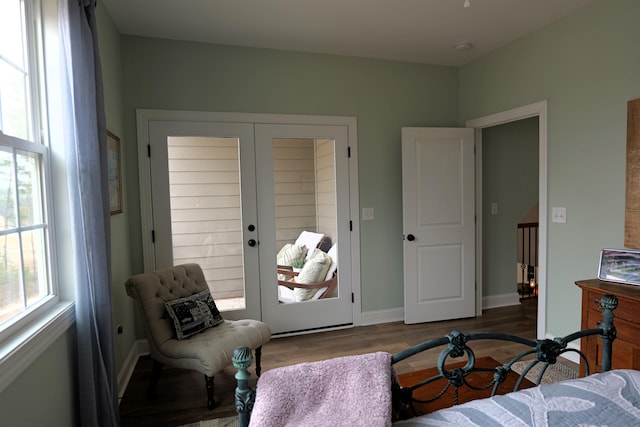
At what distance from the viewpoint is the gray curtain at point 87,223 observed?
1726mm

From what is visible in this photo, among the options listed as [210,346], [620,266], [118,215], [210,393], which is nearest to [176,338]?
[210,346]

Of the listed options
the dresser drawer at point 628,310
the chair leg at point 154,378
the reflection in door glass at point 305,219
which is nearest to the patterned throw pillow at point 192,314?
the chair leg at point 154,378

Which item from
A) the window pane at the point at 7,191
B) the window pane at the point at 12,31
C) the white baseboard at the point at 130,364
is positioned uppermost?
the window pane at the point at 12,31

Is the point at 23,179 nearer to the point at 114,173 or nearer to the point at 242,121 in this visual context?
the point at 114,173

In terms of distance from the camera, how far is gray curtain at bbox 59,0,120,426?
173 centimetres

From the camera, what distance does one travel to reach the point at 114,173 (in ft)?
8.87

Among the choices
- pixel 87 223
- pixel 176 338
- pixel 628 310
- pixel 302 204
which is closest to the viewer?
pixel 87 223

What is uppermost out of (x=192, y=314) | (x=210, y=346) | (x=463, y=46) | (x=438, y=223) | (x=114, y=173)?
(x=463, y=46)

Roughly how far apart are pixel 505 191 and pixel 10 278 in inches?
170

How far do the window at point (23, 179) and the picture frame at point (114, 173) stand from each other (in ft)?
2.78

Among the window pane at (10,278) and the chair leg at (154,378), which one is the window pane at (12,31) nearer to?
the window pane at (10,278)

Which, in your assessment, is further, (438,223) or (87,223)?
(438,223)

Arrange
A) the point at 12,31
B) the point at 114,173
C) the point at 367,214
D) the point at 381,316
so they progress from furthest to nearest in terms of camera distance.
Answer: the point at 381,316 → the point at 367,214 → the point at 114,173 → the point at 12,31

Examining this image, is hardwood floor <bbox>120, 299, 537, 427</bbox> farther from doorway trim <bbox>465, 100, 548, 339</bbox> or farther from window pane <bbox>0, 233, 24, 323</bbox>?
window pane <bbox>0, 233, 24, 323</bbox>
